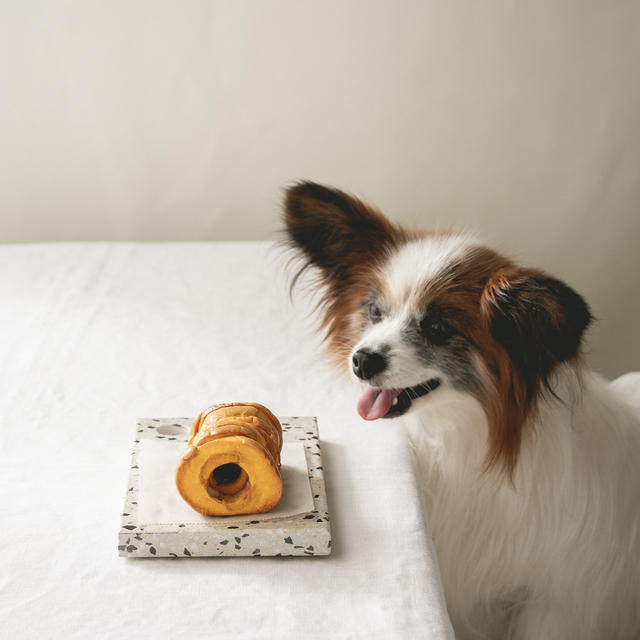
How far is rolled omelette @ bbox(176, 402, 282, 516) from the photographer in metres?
1.03

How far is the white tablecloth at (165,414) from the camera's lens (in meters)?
0.96

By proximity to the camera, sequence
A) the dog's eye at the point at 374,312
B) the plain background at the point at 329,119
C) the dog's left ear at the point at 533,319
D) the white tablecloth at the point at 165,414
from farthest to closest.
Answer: the plain background at the point at 329,119 < the dog's eye at the point at 374,312 < the dog's left ear at the point at 533,319 < the white tablecloth at the point at 165,414

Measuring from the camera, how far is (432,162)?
8.89 feet

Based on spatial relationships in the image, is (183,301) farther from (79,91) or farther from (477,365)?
(79,91)

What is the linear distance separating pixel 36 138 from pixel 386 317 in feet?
5.70

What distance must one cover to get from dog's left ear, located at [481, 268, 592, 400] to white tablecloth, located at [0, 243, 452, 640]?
249 millimetres

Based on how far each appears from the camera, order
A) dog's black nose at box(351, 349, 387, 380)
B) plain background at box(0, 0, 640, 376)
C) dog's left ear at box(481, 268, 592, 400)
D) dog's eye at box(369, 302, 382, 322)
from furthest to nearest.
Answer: plain background at box(0, 0, 640, 376)
dog's eye at box(369, 302, 382, 322)
dog's black nose at box(351, 349, 387, 380)
dog's left ear at box(481, 268, 592, 400)

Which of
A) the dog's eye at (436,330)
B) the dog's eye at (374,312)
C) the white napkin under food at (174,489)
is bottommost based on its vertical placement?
the white napkin under food at (174,489)

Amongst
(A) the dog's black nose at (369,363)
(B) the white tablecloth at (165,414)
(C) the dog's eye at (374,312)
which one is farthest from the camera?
(C) the dog's eye at (374,312)

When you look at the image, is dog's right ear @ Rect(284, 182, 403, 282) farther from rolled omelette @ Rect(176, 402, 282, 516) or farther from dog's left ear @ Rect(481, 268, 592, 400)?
rolled omelette @ Rect(176, 402, 282, 516)

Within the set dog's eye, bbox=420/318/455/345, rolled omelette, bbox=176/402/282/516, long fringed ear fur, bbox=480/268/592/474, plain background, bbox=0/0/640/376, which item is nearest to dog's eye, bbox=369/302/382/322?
dog's eye, bbox=420/318/455/345

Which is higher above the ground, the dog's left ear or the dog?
the dog's left ear

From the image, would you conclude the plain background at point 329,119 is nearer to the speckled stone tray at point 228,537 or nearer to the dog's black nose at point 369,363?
the dog's black nose at point 369,363

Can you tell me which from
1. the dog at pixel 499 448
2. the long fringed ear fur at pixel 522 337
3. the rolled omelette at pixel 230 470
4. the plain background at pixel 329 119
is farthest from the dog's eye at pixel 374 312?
the plain background at pixel 329 119
